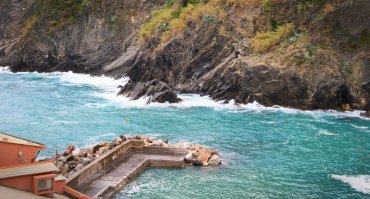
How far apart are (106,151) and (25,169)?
438 inches

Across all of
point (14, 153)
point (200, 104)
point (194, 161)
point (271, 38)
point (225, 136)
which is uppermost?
point (271, 38)

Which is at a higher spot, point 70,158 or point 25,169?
point 25,169

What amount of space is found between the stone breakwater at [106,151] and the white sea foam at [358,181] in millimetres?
9040

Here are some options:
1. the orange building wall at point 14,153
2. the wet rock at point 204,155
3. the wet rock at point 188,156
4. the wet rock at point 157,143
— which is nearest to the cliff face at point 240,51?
the wet rock at point 157,143

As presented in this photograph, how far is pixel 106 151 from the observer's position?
3703cm

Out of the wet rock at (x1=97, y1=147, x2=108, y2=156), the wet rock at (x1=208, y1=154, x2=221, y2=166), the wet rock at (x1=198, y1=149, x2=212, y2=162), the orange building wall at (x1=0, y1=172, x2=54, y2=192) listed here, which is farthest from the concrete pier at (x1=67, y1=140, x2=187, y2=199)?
the orange building wall at (x1=0, y1=172, x2=54, y2=192)

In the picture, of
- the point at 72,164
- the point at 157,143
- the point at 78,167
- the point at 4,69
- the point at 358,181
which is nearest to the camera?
the point at 358,181

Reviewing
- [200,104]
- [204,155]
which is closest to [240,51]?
[200,104]

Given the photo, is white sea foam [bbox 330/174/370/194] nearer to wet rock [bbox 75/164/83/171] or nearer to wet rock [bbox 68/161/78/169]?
wet rock [bbox 75/164/83/171]

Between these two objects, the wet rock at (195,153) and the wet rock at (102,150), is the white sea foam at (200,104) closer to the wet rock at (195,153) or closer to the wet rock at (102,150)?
the wet rock at (195,153)

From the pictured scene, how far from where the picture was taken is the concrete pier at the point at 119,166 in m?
31.2

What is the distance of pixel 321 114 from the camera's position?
182ft

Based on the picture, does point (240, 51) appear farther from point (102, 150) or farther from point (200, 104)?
point (102, 150)

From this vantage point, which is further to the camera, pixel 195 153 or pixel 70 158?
pixel 195 153
